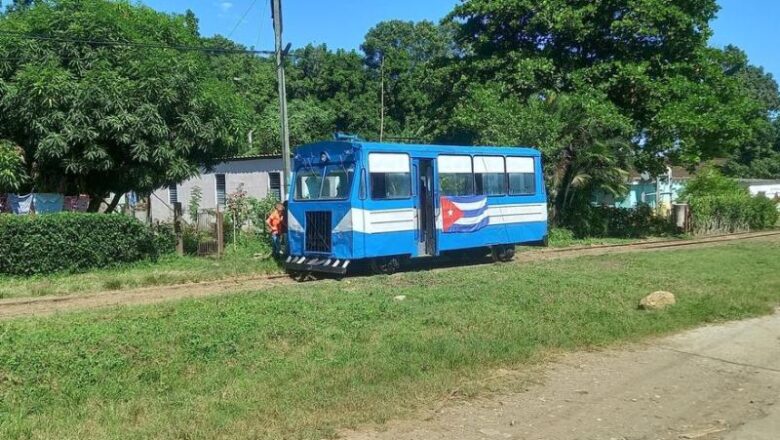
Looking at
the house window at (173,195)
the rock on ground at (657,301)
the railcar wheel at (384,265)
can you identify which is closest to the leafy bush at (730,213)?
the railcar wheel at (384,265)

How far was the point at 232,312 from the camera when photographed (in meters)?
9.26

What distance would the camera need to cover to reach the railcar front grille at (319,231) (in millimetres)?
15297

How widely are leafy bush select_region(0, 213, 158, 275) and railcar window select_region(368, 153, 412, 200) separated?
5.95 m

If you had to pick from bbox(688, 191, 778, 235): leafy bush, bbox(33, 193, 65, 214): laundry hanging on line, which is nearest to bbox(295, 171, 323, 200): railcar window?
bbox(33, 193, 65, 214): laundry hanging on line

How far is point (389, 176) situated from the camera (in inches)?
604

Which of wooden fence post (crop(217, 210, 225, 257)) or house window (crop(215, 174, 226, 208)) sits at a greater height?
house window (crop(215, 174, 226, 208))

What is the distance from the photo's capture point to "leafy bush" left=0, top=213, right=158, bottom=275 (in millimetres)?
14703

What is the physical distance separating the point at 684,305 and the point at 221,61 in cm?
4548

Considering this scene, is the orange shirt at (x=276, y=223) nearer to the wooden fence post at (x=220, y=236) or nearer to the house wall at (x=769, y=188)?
the wooden fence post at (x=220, y=236)

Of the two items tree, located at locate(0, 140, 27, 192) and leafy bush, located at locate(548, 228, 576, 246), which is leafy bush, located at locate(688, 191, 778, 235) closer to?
leafy bush, located at locate(548, 228, 576, 246)

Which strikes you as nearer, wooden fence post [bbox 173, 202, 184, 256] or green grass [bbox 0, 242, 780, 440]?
green grass [bbox 0, 242, 780, 440]

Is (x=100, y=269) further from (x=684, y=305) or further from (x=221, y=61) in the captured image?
(x=221, y=61)

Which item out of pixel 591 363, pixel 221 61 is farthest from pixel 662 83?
pixel 221 61

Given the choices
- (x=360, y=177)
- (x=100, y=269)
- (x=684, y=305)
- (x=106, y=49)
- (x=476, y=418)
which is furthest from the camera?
(x=106, y=49)
